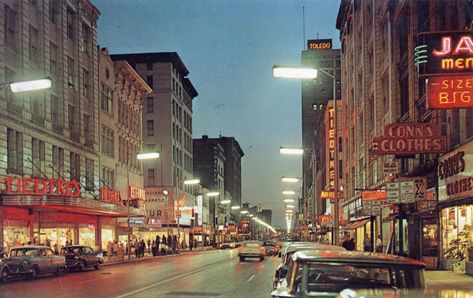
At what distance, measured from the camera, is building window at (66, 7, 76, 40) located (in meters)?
A: 53.0

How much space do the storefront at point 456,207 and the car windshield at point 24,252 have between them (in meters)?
17.9

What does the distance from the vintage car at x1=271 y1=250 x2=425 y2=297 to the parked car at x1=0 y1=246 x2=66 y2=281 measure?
73.6 ft

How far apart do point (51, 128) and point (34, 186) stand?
9206 millimetres

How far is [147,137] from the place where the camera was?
94.3 meters

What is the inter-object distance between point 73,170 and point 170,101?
42.9 m

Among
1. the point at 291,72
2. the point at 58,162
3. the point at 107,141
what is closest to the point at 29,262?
the point at 291,72

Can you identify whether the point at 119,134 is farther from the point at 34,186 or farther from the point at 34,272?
the point at 34,272

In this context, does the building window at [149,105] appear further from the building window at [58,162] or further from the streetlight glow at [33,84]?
the streetlight glow at [33,84]

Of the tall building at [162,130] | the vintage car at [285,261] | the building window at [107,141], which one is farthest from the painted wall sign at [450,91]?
the tall building at [162,130]

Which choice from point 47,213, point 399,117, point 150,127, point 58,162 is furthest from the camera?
point 150,127

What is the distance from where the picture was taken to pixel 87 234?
54.9 m

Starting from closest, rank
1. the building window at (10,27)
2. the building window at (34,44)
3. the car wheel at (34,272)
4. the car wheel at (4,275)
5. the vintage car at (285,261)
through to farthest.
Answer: the vintage car at (285,261) → the car wheel at (4,275) → the car wheel at (34,272) → the building window at (10,27) → the building window at (34,44)

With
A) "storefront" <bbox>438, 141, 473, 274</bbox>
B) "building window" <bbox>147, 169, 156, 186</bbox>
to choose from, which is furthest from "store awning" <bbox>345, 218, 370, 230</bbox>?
"building window" <bbox>147, 169, 156, 186</bbox>

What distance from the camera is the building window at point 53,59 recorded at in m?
48.6
